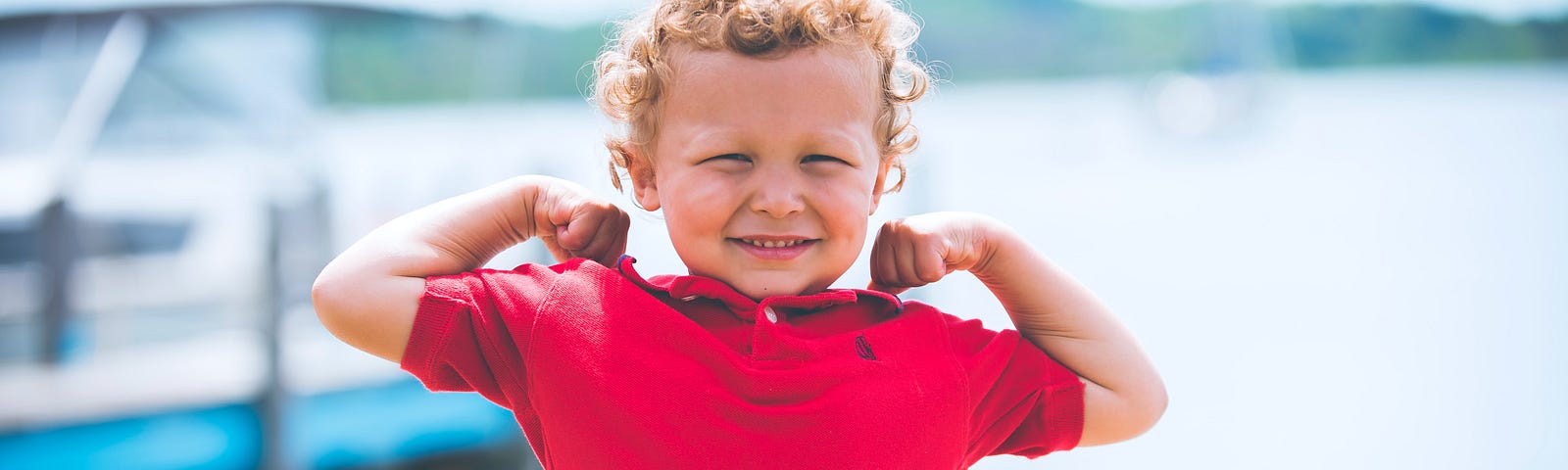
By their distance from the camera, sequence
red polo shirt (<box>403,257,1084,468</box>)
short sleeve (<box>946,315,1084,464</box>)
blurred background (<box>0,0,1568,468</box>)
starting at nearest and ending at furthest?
red polo shirt (<box>403,257,1084,468</box>)
short sleeve (<box>946,315,1084,464</box>)
blurred background (<box>0,0,1568,468</box>)

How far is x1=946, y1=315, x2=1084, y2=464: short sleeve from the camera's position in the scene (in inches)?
41.4

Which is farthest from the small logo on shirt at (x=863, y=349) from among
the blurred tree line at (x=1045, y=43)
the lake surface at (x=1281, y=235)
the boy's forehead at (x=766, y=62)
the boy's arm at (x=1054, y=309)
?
the blurred tree line at (x=1045, y=43)

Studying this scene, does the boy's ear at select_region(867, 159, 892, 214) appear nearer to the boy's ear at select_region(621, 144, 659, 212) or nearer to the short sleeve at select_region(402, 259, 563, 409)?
the boy's ear at select_region(621, 144, 659, 212)

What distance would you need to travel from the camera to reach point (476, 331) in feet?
3.25

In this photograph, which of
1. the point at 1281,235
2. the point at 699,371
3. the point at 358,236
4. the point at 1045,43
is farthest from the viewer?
Answer: the point at 1045,43

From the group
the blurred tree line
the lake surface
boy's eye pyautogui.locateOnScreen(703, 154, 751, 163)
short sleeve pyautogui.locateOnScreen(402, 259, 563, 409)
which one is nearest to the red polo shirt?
short sleeve pyautogui.locateOnScreen(402, 259, 563, 409)

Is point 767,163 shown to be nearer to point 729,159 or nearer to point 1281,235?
point 729,159

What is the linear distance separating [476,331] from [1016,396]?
19.0 inches

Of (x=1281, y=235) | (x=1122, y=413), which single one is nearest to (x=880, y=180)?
(x=1122, y=413)

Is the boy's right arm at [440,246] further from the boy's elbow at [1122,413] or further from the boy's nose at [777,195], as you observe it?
the boy's elbow at [1122,413]

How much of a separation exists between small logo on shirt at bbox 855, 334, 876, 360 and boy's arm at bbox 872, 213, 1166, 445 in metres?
0.11

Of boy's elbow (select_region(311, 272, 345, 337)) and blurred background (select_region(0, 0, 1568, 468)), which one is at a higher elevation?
boy's elbow (select_region(311, 272, 345, 337))

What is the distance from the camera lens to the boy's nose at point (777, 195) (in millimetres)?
980

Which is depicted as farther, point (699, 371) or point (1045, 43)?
point (1045, 43)
